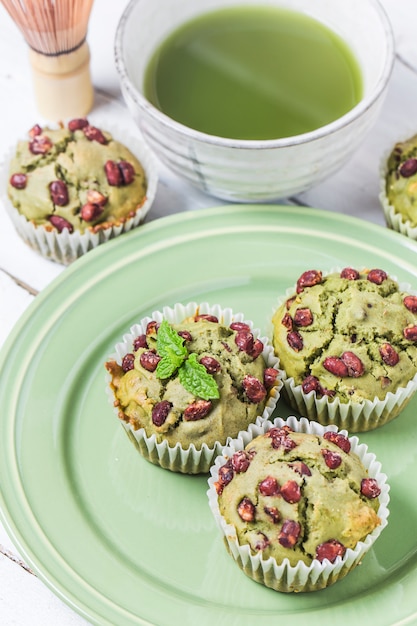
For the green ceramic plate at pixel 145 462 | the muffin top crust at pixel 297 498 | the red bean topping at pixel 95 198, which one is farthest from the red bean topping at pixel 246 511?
the red bean topping at pixel 95 198

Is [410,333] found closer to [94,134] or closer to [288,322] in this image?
[288,322]

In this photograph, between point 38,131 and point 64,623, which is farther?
point 38,131

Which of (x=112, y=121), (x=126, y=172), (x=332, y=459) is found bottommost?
(x=332, y=459)

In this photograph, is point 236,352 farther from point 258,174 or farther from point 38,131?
point 38,131

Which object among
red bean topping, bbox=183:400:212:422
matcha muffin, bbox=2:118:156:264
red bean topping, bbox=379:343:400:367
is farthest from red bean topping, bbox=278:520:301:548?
matcha muffin, bbox=2:118:156:264

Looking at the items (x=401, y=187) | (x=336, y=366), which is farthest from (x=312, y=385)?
(x=401, y=187)

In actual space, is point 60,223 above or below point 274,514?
above

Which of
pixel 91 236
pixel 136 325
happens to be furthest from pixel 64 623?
pixel 91 236
